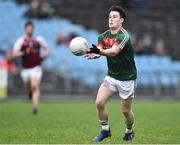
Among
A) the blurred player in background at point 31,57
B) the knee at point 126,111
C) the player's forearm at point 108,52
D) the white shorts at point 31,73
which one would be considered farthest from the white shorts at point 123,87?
the white shorts at point 31,73

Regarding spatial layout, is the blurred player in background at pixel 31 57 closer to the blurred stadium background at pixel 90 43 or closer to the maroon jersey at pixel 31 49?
the maroon jersey at pixel 31 49

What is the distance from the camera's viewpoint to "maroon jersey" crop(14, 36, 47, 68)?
17.7 m

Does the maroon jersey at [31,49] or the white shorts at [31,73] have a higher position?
the maroon jersey at [31,49]

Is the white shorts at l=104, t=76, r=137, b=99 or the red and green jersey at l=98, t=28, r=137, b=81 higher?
the red and green jersey at l=98, t=28, r=137, b=81

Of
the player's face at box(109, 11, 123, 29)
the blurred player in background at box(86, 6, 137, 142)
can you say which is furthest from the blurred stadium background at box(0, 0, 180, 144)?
the player's face at box(109, 11, 123, 29)

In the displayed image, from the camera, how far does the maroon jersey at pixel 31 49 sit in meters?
17.7

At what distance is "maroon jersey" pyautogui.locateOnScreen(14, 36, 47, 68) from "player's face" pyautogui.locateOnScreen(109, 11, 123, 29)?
8039mm

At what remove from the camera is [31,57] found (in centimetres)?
1792

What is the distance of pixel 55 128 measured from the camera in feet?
40.8

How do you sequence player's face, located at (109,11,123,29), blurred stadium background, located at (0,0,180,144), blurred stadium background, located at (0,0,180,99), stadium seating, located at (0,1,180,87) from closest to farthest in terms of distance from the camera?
player's face, located at (109,11,123,29) → blurred stadium background, located at (0,0,180,144) → blurred stadium background, located at (0,0,180,99) → stadium seating, located at (0,1,180,87)

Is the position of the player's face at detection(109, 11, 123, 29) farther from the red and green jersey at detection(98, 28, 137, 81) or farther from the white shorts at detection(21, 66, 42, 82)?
the white shorts at detection(21, 66, 42, 82)

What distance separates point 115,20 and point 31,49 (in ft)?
27.6

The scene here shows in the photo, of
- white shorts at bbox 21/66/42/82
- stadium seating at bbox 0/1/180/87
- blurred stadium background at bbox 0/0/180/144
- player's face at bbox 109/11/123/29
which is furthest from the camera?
stadium seating at bbox 0/1/180/87

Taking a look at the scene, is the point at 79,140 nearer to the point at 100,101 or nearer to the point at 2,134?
the point at 100,101
